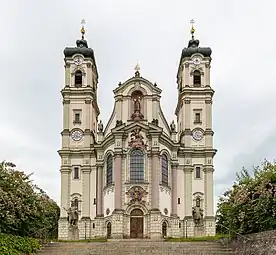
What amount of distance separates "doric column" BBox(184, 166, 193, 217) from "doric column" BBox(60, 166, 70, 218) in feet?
39.7

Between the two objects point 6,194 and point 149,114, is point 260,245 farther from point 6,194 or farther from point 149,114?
point 149,114

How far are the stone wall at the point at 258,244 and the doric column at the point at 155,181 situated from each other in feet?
73.1

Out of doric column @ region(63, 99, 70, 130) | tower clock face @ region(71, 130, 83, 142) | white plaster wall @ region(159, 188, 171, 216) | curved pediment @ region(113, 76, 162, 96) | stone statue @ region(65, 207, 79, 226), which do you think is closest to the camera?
stone statue @ region(65, 207, 79, 226)

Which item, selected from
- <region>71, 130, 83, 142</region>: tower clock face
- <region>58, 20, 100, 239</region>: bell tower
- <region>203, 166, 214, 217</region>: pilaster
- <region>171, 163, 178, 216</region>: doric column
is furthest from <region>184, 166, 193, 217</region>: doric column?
<region>71, 130, 83, 142</region>: tower clock face

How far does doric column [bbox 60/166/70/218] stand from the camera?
69.5m

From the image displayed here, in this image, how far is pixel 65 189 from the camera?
2749 inches

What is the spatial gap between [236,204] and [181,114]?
1210 inches

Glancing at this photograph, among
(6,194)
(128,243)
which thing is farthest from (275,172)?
(6,194)

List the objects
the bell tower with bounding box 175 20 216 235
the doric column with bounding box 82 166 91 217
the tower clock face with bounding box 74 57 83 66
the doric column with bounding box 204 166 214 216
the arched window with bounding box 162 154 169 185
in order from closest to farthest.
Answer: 1. the arched window with bounding box 162 154 169 185
2. the doric column with bounding box 204 166 214 216
3. the bell tower with bounding box 175 20 216 235
4. the doric column with bounding box 82 166 91 217
5. the tower clock face with bounding box 74 57 83 66

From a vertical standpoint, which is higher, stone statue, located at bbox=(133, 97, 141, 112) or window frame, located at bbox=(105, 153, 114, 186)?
stone statue, located at bbox=(133, 97, 141, 112)

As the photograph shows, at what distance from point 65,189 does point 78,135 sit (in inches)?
235

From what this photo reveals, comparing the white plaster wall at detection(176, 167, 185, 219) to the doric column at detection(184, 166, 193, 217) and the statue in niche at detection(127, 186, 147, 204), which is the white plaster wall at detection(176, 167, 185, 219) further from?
the statue in niche at detection(127, 186, 147, 204)

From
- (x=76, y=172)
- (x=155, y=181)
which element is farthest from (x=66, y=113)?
(x=155, y=181)

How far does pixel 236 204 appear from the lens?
141 ft
